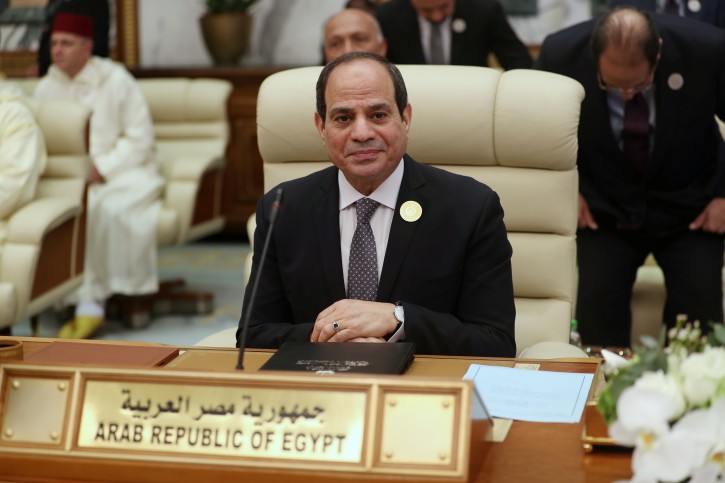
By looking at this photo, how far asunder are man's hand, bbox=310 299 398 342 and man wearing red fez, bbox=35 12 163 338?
326cm

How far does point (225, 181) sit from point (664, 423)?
624 cm

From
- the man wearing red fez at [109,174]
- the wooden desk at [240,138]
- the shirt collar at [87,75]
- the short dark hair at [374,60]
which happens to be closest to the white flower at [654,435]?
the short dark hair at [374,60]

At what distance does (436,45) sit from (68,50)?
2.11 meters

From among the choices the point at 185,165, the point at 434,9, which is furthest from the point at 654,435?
the point at 185,165

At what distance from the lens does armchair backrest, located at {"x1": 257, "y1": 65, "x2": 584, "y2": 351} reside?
2.88 m

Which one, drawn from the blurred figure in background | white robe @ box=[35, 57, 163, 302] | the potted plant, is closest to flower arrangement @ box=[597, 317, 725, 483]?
white robe @ box=[35, 57, 163, 302]

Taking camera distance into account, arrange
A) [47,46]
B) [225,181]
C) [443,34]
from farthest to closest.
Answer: [225,181] → [47,46] → [443,34]

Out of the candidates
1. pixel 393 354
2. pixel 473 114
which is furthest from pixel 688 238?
pixel 393 354

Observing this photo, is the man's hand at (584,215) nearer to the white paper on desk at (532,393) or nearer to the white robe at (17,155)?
the white paper on desk at (532,393)

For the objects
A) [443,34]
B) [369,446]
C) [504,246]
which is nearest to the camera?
[369,446]

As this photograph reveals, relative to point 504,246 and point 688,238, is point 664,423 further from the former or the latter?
point 688,238

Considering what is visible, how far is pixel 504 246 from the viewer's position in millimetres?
2459

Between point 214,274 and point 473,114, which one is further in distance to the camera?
point 214,274

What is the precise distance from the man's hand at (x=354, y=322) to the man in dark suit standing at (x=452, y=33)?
99.4 inches
